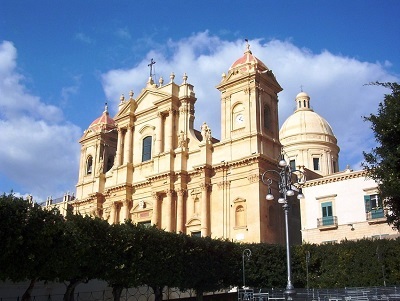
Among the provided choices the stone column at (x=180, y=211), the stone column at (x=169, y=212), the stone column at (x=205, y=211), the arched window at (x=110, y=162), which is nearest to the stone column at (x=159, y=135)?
the stone column at (x=169, y=212)

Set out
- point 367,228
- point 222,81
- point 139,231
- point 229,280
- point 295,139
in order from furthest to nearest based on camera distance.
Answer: point 295,139 → point 222,81 → point 367,228 → point 229,280 → point 139,231

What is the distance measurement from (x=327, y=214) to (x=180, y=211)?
1152 cm

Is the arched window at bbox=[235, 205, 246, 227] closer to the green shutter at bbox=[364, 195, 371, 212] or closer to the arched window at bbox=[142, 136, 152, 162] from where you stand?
the green shutter at bbox=[364, 195, 371, 212]

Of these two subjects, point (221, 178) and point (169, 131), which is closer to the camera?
point (221, 178)

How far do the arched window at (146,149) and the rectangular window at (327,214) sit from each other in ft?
54.7

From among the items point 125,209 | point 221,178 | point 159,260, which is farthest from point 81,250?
point 125,209

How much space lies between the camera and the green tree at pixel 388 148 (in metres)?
17.8

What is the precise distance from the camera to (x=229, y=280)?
99.7 ft

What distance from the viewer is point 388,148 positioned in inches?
722

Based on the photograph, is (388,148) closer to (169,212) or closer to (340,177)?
(340,177)

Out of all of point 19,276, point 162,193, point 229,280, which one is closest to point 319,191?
point 229,280

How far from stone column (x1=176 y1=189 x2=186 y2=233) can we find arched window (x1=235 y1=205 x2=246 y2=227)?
190 inches

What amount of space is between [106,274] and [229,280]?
898cm

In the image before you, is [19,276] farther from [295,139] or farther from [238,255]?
[295,139]
